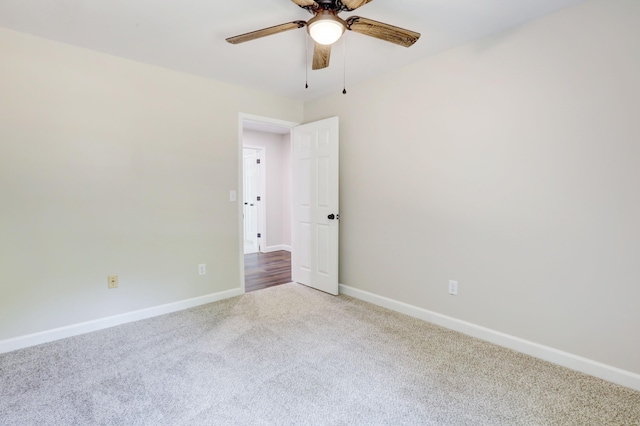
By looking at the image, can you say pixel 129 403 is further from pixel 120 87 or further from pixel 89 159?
pixel 120 87

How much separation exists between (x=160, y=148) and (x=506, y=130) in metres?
3.02

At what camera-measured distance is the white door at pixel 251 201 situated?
20.8ft

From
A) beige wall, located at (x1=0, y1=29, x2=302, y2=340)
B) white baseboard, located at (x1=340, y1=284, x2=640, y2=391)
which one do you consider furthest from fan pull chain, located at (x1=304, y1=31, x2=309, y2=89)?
white baseboard, located at (x1=340, y1=284, x2=640, y2=391)

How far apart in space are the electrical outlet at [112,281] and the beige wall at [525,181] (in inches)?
99.0

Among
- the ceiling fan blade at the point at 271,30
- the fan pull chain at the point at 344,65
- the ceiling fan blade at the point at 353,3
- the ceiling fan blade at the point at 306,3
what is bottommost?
the ceiling fan blade at the point at 271,30

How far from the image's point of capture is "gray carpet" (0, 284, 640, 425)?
1.61m

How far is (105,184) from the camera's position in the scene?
2662 mm

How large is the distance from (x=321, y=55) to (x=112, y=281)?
2594 millimetres

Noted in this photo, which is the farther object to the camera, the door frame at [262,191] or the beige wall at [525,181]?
the door frame at [262,191]

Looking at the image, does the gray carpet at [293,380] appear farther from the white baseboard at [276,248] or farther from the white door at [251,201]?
the white door at [251,201]

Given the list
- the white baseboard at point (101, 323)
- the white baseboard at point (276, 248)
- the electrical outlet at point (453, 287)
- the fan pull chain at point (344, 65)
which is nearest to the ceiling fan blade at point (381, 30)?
the fan pull chain at point (344, 65)

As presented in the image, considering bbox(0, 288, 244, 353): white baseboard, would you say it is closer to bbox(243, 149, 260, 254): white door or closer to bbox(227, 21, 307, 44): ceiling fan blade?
bbox(227, 21, 307, 44): ceiling fan blade

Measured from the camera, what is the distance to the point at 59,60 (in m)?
2.43

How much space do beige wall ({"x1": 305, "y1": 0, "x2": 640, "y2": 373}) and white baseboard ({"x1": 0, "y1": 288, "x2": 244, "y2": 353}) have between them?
1.92 metres
